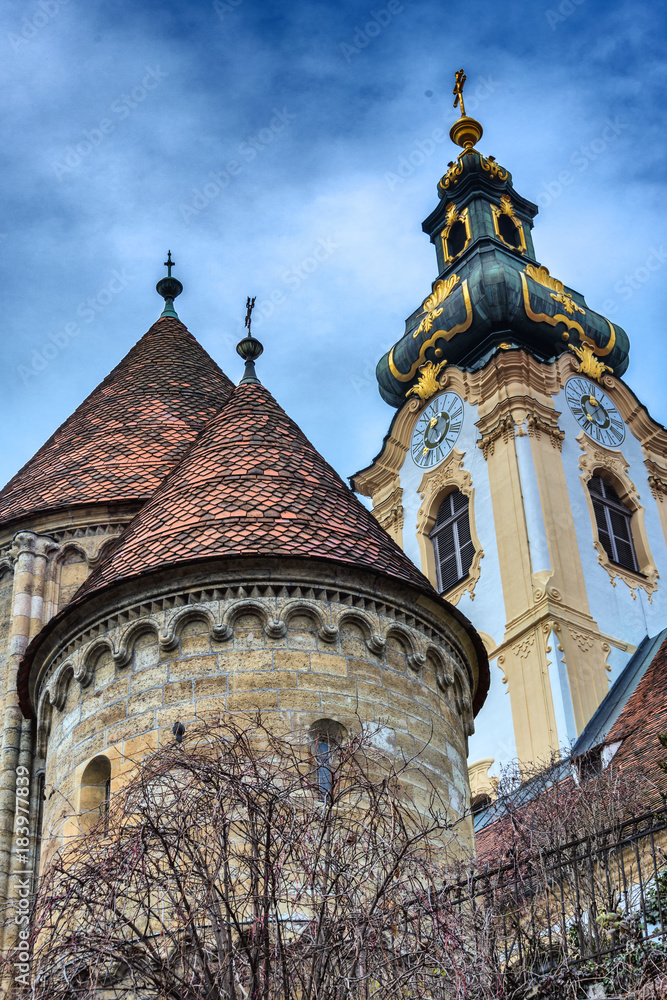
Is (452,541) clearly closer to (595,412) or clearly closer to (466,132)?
(595,412)

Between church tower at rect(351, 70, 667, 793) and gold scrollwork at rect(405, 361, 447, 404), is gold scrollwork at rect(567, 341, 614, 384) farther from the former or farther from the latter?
gold scrollwork at rect(405, 361, 447, 404)

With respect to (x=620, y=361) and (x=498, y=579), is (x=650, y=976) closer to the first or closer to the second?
(x=498, y=579)

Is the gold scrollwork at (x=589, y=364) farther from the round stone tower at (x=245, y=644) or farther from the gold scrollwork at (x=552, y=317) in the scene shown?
the round stone tower at (x=245, y=644)

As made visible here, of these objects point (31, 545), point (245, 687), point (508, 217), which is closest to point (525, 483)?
point (508, 217)

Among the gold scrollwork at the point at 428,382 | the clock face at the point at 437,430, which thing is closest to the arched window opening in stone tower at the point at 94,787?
the clock face at the point at 437,430

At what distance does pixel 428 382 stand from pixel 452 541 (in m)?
5.16

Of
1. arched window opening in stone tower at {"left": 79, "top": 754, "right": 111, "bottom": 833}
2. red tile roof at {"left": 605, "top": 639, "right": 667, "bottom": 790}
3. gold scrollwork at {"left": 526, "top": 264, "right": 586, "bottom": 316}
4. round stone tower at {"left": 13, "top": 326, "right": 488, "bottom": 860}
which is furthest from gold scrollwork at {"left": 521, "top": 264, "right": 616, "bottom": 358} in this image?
arched window opening in stone tower at {"left": 79, "top": 754, "right": 111, "bottom": 833}

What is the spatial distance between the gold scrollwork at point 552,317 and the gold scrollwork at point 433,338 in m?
1.52

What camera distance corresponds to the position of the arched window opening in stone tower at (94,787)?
12492 mm

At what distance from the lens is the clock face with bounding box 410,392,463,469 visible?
3828 centimetres

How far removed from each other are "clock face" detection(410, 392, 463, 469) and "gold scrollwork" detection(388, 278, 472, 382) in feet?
5.32

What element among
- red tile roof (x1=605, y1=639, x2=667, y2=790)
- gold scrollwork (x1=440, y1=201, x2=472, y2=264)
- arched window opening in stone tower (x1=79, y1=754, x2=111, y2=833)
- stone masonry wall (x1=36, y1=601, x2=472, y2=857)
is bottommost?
arched window opening in stone tower (x1=79, y1=754, x2=111, y2=833)

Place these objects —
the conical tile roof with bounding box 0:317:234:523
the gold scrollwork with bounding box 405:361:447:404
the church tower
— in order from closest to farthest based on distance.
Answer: the conical tile roof with bounding box 0:317:234:523
the church tower
the gold scrollwork with bounding box 405:361:447:404

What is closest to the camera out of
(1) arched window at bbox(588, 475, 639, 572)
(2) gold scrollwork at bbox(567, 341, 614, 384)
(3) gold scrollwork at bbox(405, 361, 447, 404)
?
(1) arched window at bbox(588, 475, 639, 572)
